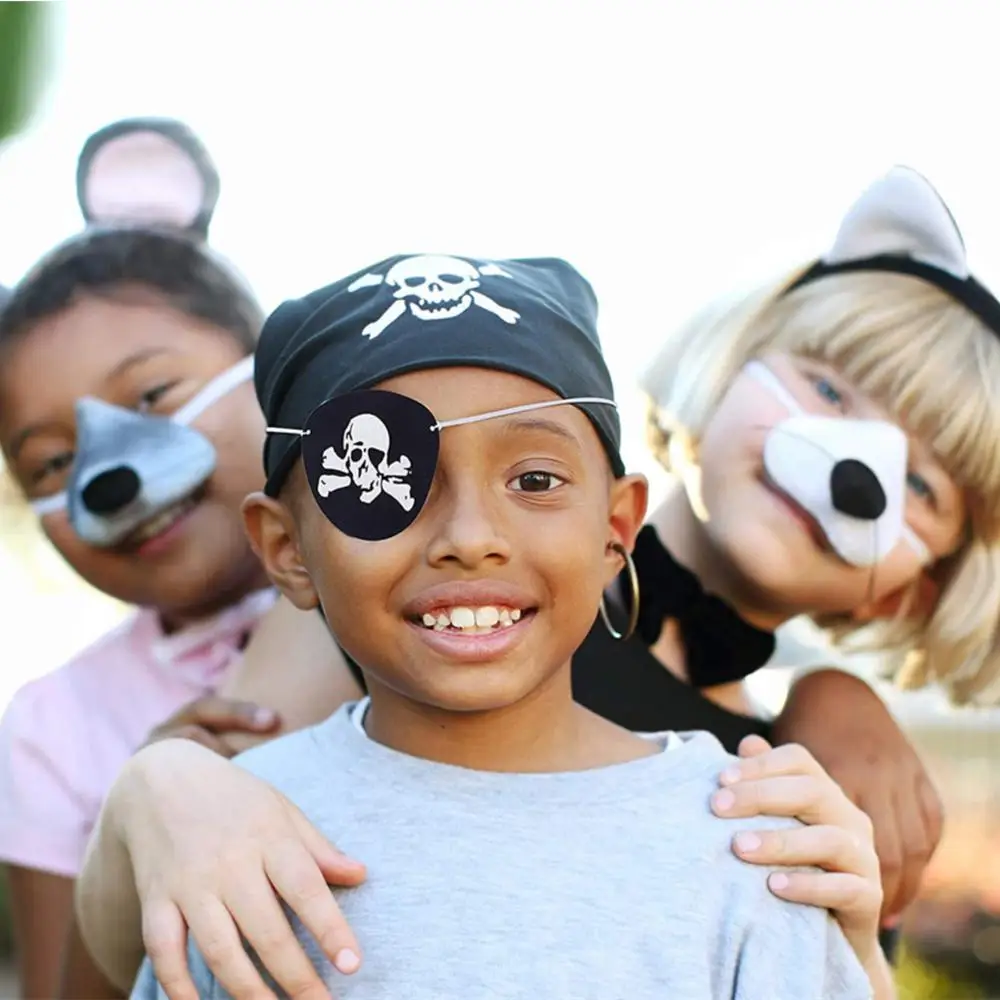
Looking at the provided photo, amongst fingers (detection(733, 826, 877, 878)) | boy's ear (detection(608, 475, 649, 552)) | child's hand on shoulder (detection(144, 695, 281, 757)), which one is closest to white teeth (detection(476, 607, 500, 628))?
boy's ear (detection(608, 475, 649, 552))

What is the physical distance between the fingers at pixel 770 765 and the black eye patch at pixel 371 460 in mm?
519

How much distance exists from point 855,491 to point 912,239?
519mm

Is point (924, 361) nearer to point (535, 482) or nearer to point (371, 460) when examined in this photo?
point (535, 482)

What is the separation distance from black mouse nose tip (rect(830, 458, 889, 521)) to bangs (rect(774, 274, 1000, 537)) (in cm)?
17

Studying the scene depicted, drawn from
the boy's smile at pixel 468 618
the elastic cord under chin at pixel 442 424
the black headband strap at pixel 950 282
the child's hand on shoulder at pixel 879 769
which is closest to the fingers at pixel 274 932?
the boy's smile at pixel 468 618

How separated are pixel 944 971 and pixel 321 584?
16.9ft

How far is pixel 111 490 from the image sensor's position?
7.45 ft

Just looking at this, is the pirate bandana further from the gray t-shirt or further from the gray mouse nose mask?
the gray mouse nose mask

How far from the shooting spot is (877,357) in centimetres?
223

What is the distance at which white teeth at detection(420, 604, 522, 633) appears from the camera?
1.58m

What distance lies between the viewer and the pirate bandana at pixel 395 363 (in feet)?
5.21

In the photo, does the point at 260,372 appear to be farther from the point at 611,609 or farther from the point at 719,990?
the point at 719,990

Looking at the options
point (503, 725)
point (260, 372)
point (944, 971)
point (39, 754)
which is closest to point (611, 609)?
point (503, 725)

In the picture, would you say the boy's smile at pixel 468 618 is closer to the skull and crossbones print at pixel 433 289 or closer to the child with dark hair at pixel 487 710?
the child with dark hair at pixel 487 710
